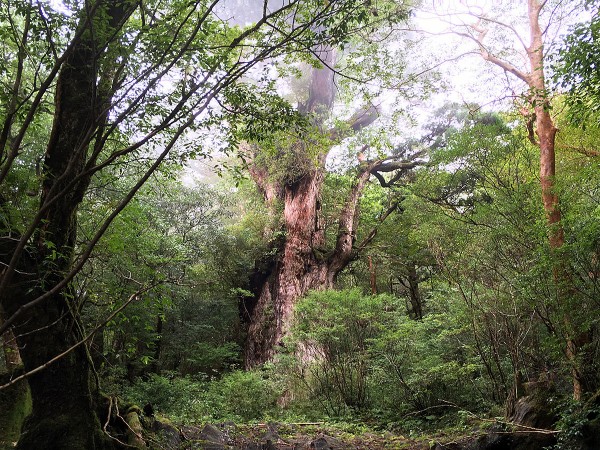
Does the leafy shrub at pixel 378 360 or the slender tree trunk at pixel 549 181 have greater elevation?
the slender tree trunk at pixel 549 181

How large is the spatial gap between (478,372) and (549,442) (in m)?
3.09

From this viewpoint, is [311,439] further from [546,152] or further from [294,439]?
[546,152]

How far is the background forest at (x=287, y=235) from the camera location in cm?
315

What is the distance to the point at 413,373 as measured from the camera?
310 inches

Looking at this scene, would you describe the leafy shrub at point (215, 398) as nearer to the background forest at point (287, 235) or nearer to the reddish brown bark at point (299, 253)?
the background forest at point (287, 235)

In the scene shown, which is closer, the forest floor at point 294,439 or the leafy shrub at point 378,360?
the forest floor at point 294,439

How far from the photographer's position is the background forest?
3146 millimetres

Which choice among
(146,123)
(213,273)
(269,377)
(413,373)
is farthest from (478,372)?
(213,273)

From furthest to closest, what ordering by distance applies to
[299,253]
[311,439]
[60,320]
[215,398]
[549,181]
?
[299,253] < [215,398] < [549,181] < [311,439] < [60,320]

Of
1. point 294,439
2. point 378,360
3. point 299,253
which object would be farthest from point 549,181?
point 299,253

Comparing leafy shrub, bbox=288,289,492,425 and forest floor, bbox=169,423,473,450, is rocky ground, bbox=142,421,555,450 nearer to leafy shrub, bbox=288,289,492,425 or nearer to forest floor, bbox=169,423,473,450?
forest floor, bbox=169,423,473,450

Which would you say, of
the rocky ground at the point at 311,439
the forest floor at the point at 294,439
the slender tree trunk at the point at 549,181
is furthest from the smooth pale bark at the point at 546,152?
the forest floor at the point at 294,439

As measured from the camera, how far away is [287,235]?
12812mm

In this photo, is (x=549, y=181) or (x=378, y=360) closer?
(x=549, y=181)
